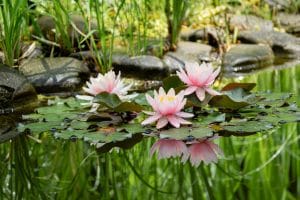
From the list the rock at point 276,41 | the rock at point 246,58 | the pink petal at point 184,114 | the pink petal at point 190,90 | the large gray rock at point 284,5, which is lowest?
the pink petal at point 184,114

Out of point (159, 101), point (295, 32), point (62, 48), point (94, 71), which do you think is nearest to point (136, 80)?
point (94, 71)

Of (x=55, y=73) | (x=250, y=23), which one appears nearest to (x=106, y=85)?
(x=55, y=73)

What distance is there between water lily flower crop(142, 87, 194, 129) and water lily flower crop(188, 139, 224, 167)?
11cm

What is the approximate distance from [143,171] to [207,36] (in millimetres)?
3514

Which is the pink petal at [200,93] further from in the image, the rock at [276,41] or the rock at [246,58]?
the rock at [276,41]

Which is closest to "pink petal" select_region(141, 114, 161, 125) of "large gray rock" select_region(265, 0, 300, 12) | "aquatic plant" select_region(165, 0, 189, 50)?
"aquatic plant" select_region(165, 0, 189, 50)

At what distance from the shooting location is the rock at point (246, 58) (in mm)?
4445

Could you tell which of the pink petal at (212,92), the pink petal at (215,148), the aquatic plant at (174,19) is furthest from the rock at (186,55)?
the pink petal at (215,148)

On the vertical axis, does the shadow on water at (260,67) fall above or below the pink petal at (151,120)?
above

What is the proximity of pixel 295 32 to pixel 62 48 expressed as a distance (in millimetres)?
3521

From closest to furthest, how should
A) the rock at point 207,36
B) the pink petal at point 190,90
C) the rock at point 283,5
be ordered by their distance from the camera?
the pink petal at point 190,90 < the rock at point 207,36 < the rock at point 283,5

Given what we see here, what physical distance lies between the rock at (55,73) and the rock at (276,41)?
7.43ft

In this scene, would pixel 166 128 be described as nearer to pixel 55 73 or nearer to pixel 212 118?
pixel 212 118

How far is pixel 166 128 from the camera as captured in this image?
6.66 ft
